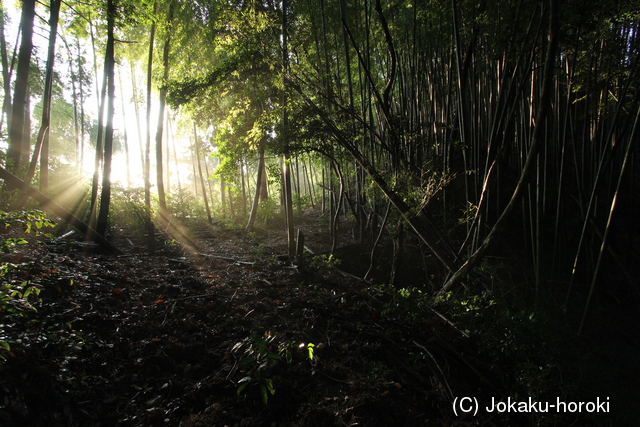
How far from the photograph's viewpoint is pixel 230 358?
6.39 ft

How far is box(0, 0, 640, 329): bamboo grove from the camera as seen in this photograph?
2.64 metres

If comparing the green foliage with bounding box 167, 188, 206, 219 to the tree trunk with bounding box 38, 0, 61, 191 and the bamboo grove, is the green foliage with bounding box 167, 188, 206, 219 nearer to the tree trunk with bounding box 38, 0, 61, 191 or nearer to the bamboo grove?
the tree trunk with bounding box 38, 0, 61, 191

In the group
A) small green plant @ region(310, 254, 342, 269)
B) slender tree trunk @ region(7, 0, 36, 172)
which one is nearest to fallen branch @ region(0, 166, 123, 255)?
slender tree trunk @ region(7, 0, 36, 172)

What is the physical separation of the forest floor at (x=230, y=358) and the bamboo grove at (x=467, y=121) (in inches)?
36.6

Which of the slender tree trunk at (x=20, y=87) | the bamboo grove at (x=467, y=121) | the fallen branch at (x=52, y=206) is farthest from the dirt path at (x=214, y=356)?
the slender tree trunk at (x=20, y=87)

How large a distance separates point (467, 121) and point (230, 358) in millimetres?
3318

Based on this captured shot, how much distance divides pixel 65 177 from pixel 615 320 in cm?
1186

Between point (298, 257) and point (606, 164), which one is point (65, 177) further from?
point (606, 164)

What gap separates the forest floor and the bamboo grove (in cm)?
93

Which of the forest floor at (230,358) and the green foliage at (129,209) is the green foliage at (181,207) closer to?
the green foliage at (129,209)

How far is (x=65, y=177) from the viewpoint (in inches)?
289

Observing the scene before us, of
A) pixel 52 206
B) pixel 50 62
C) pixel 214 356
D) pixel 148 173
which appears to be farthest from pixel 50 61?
pixel 214 356

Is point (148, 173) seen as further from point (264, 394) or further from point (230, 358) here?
point (264, 394)

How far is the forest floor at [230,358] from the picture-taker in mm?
1416
